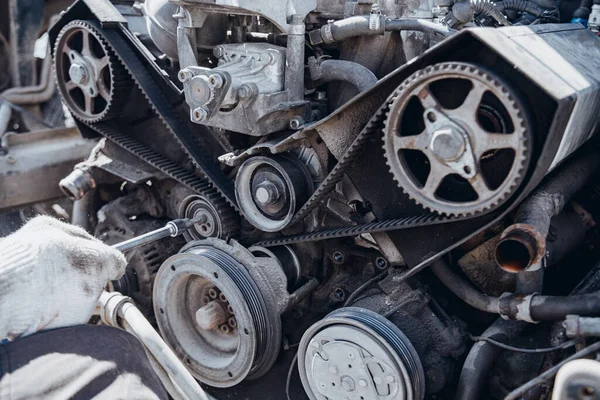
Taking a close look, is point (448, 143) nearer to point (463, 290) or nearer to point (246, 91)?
point (463, 290)

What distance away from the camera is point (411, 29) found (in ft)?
8.93

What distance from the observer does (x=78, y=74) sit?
333 cm

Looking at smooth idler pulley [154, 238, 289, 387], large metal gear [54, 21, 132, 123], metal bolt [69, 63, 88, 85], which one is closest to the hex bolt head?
smooth idler pulley [154, 238, 289, 387]

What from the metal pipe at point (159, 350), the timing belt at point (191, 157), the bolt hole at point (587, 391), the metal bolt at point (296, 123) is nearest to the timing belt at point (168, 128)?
the timing belt at point (191, 157)

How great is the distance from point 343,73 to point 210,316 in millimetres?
1182

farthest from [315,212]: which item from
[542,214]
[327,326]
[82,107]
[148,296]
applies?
[82,107]

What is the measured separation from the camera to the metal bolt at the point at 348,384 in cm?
249

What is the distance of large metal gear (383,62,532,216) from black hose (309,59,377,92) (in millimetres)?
419

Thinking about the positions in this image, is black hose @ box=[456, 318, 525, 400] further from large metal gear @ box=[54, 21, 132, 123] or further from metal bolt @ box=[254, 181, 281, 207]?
large metal gear @ box=[54, 21, 132, 123]

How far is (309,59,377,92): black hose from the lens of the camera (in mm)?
2664

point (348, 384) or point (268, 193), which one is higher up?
point (268, 193)

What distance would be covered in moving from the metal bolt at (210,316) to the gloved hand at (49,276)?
877 mm

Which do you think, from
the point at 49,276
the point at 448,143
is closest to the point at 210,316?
the point at 49,276

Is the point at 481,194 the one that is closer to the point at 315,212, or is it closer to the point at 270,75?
the point at 315,212
